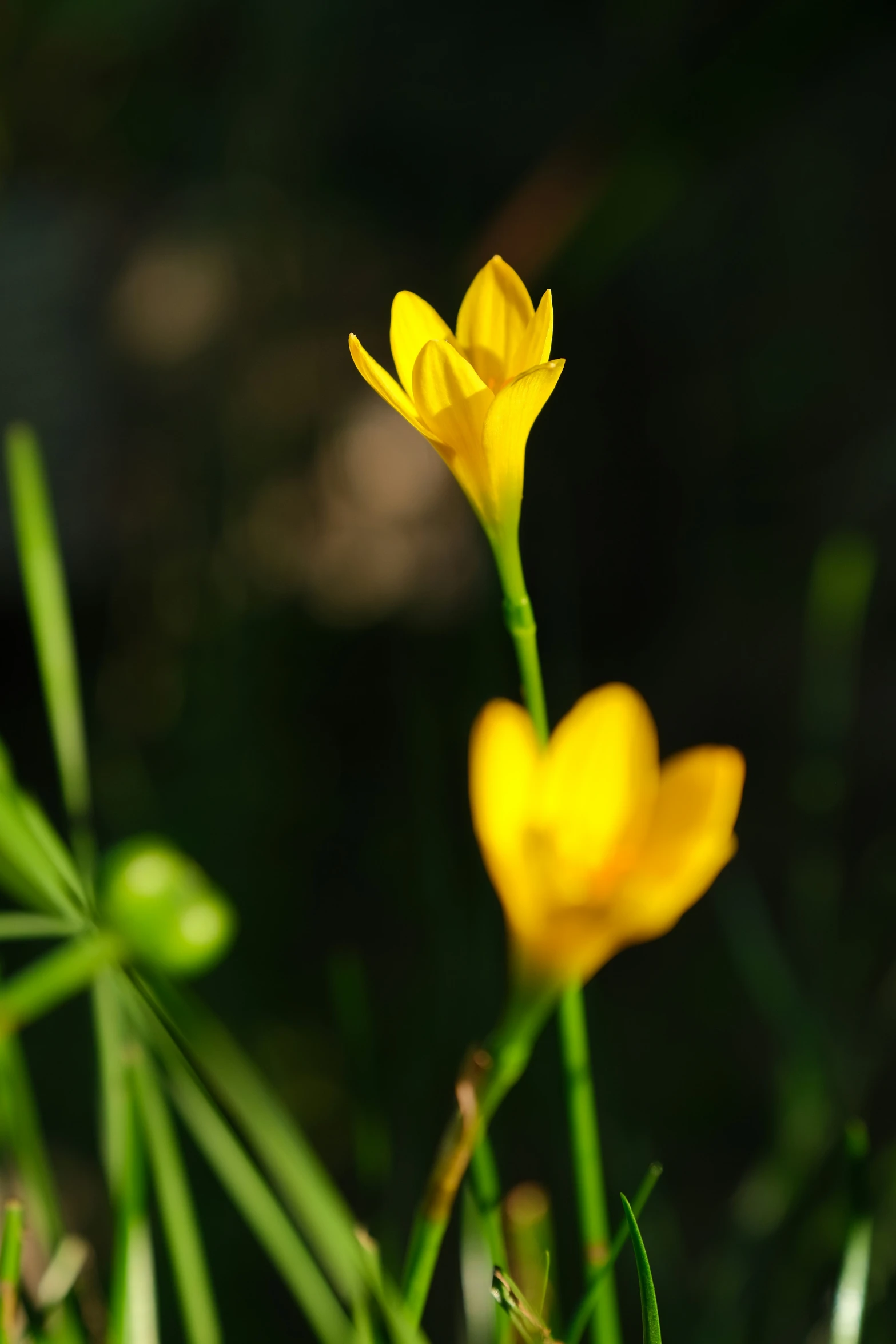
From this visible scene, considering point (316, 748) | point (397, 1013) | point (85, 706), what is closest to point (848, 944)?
point (397, 1013)

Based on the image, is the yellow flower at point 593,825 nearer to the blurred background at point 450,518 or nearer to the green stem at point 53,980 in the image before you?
the green stem at point 53,980

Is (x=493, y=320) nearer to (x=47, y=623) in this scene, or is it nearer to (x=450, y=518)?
(x=47, y=623)

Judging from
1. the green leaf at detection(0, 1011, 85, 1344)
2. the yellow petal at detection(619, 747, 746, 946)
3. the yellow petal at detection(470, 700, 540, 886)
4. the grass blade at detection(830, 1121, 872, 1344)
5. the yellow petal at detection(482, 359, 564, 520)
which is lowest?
the grass blade at detection(830, 1121, 872, 1344)

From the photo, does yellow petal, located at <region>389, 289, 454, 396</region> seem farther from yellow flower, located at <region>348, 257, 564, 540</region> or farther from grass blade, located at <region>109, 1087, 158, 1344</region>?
grass blade, located at <region>109, 1087, 158, 1344</region>

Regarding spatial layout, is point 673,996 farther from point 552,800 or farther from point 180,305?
point 180,305

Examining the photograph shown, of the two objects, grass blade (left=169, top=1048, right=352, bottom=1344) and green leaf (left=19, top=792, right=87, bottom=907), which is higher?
green leaf (left=19, top=792, right=87, bottom=907)

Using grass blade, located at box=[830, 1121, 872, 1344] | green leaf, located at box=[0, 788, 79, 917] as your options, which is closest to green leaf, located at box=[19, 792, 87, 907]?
green leaf, located at box=[0, 788, 79, 917]
